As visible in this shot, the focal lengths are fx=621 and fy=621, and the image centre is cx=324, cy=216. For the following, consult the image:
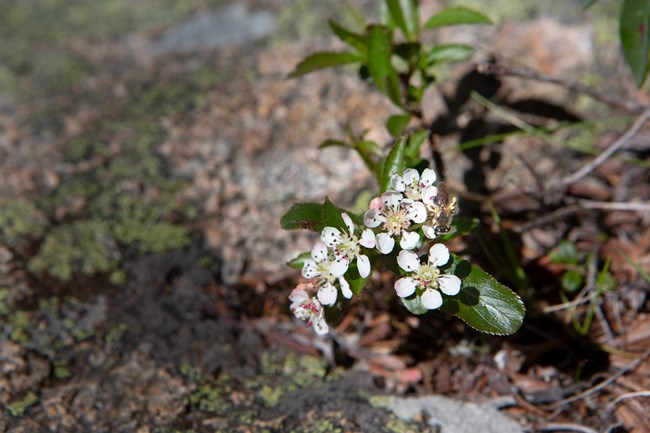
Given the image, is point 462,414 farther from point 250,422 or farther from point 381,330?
point 250,422

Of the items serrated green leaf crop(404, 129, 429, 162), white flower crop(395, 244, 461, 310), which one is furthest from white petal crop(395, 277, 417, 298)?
serrated green leaf crop(404, 129, 429, 162)

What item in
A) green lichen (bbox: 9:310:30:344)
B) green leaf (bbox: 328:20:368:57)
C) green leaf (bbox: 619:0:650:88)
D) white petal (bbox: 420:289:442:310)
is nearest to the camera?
white petal (bbox: 420:289:442:310)

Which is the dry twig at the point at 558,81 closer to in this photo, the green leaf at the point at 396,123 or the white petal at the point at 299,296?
the green leaf at the point at 396,123

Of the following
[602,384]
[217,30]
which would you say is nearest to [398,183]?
[602,384]

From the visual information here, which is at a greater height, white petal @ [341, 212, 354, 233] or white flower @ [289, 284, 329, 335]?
white petal @ [341, 212, 354, 233]

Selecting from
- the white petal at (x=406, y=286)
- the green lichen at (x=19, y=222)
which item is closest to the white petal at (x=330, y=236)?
the white petal at (x=406, y=286)

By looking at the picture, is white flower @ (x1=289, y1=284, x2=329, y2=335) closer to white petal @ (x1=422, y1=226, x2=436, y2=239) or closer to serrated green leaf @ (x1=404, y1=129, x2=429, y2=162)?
white petal @ (x1=422, y1=226, x2=436, y2=239)

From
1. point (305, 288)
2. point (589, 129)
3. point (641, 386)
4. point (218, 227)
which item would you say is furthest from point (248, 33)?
point (641, 386)
